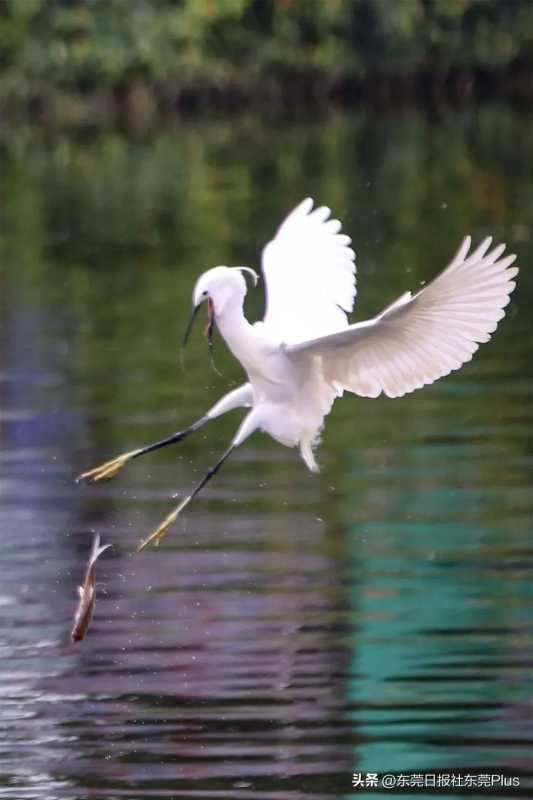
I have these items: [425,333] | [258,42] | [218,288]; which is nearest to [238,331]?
[218,288]

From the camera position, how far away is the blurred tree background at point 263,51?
47.9 meters

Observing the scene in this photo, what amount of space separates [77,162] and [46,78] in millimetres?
12461

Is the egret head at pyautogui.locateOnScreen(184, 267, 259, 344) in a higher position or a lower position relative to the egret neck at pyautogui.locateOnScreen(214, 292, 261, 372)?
higher

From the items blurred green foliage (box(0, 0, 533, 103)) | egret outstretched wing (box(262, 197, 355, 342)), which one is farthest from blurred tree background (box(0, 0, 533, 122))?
egret outstretched wing (box(262, 197, 355, 342))

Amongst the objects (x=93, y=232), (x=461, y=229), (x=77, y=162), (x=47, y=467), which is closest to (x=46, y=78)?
(x=77, y=162)

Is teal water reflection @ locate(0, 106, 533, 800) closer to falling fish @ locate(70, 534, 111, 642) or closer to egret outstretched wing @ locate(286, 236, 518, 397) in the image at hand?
falling fish @ locate(70, 534, 111, 642)

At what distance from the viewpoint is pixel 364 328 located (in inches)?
287

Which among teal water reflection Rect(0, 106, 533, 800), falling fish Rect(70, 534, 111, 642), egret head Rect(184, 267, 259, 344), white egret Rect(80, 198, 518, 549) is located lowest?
teal water reflection Rect(0, 106, 533, 800)

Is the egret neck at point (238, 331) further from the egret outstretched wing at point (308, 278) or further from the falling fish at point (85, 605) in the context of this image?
the falling fish at point (85, 605)

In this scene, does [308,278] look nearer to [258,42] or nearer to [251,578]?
[251,578]

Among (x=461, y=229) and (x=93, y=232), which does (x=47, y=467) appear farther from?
(x=93, y=232)

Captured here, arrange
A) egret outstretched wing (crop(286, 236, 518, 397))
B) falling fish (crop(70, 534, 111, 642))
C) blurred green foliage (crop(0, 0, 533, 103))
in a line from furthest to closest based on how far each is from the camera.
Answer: blurred green foliage (crop(0, 0, 533, 103))
egret outstretched wing (crop(286, 236, 518, 397))
falling fish (crop(70, 534, 111, 642))

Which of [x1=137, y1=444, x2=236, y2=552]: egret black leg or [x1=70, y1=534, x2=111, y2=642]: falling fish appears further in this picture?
Result: [x1=137, y1=444, x2=236, y2=552]: egret black leg

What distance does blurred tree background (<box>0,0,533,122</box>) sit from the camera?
157 feet
